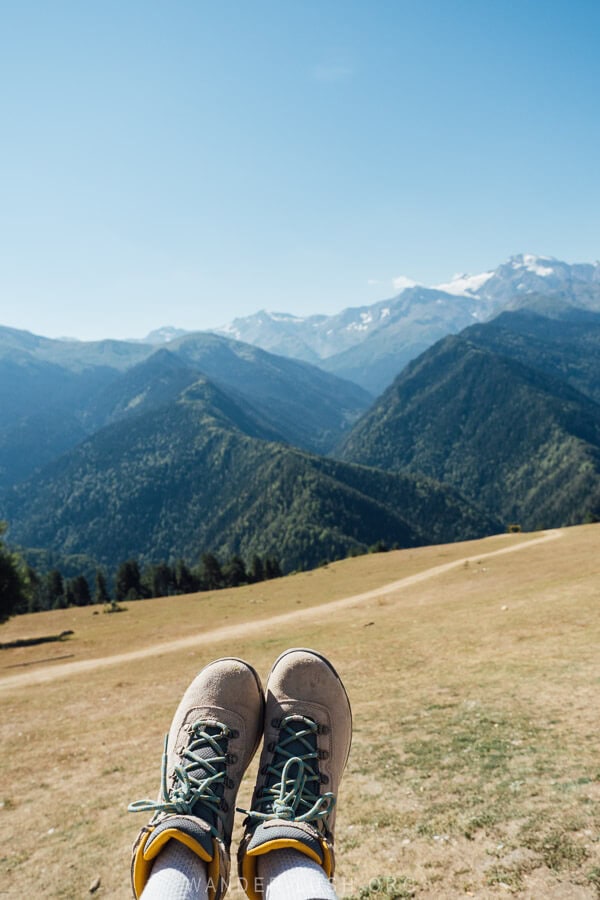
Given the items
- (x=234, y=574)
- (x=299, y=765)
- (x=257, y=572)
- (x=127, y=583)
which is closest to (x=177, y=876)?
(x=299, y=765)

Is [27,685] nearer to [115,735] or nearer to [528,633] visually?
[115,735]

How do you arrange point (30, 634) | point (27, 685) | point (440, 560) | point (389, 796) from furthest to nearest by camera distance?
1. point (440, 560)
2. point (30, 634)
3. point (27, 685)
4. point (389, 796)

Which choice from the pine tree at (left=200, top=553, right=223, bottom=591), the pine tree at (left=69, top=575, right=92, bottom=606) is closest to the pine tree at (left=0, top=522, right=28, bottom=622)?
the pine tree at (left=200, top=553, right=223, bottom=591)

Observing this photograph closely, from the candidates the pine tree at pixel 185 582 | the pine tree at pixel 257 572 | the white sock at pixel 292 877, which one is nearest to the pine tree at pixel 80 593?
the pine tree at pixel 185 582

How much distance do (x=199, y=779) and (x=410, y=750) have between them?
167 inches

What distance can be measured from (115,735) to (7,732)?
12.5 ft

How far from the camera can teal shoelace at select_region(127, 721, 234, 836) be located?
4.10m

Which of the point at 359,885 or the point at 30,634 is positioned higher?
the point at 359,885

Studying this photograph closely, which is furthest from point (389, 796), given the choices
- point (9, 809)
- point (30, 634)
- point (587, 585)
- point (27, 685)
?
point (30, 634)

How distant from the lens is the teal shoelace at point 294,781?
4.22m

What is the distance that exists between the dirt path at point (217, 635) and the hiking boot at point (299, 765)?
60.7ft

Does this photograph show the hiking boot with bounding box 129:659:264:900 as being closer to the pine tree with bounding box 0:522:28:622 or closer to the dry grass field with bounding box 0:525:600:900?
the dry grass field with bounding box 0:525:600:900

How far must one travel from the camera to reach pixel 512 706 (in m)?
8.75

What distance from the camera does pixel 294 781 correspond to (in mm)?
4531
